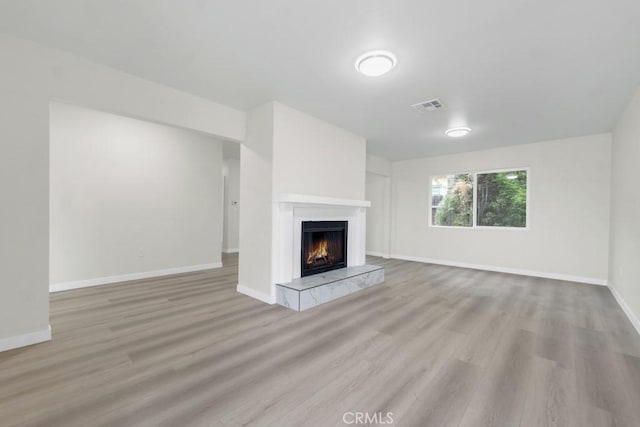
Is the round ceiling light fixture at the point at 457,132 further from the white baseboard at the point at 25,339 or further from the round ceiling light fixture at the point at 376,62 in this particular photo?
the white baseboard at the point at 25,339

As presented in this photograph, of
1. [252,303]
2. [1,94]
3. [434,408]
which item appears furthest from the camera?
[252,303]

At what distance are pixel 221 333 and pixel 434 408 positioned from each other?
1.91 metres

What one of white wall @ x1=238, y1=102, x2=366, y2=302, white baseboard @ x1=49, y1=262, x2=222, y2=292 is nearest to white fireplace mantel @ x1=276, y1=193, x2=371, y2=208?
white wall @ x1=238, y1=102, x2=366, y2=302

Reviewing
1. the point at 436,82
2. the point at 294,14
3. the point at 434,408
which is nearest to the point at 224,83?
the point at 294,14

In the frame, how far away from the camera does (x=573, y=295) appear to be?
159 inches

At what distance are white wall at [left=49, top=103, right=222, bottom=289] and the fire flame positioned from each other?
2.60 meters

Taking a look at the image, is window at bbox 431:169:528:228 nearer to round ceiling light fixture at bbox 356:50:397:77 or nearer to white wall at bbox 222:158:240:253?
round ceiling light fixture at bbox 356:50:397:77

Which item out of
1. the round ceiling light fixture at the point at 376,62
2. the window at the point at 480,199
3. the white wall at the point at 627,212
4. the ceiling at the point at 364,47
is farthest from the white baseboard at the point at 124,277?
the white wall at the point at 627,212

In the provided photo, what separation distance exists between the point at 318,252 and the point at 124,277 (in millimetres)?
3238

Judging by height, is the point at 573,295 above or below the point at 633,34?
below

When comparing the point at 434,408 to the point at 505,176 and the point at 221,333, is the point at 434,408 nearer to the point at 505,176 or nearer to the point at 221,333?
the point at 221,333

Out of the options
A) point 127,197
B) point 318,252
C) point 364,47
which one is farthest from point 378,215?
point 127,197

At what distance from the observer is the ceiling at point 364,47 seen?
1.93 meters

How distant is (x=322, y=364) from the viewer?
2109mm
